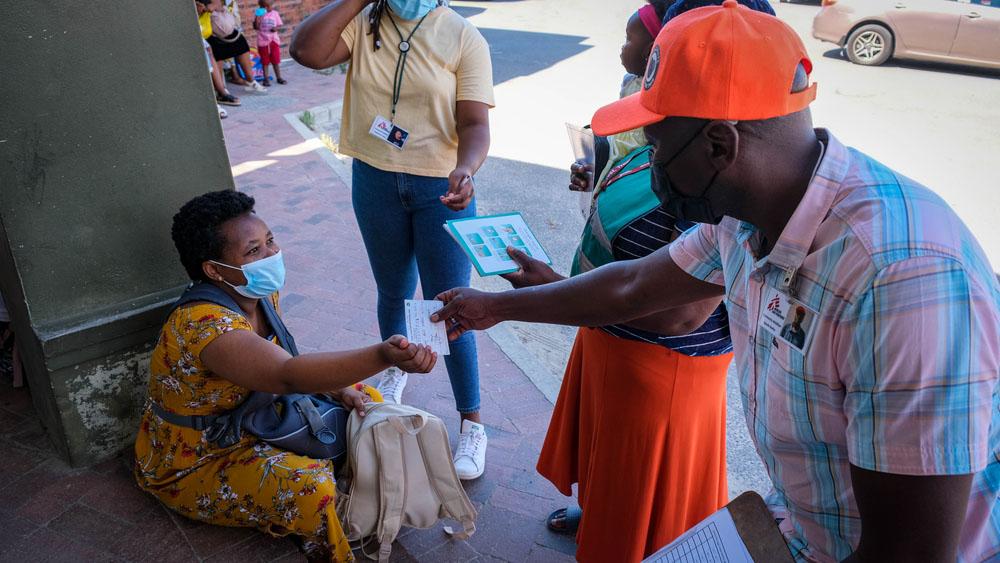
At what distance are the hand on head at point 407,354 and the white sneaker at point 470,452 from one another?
1.01 meters

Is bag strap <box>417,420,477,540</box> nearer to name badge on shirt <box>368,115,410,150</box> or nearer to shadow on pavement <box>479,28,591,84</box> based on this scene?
name badge on shirt <box>368,115,410,150</box>

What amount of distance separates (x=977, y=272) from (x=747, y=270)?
466 mm

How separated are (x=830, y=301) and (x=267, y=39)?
11122mm

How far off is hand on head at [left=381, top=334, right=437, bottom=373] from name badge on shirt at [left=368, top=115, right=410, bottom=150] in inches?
44.1

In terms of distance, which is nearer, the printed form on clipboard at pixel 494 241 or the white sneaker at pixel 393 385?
the printed form on clipboard at pixel 494 241

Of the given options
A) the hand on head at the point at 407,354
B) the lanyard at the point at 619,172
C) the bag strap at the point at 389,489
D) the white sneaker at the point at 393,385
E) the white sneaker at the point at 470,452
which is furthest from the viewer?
the white sneaker at the point at 393,385

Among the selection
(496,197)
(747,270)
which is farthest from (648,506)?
(496,197)

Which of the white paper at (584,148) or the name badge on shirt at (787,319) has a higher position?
the name badge on shirt at (787,319)

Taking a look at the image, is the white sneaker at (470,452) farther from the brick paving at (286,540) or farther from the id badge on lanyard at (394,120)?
the id badge on lanyard at (394,120)

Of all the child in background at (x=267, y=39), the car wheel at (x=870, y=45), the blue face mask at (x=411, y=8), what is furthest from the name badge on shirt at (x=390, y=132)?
the car wheel at (x=870, y=45)

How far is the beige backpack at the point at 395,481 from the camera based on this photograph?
8.80 ft

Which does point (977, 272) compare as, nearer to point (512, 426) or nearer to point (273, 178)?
point (512, 426)

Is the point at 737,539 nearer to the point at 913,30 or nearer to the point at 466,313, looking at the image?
the point at 466,313

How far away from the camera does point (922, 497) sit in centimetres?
118
